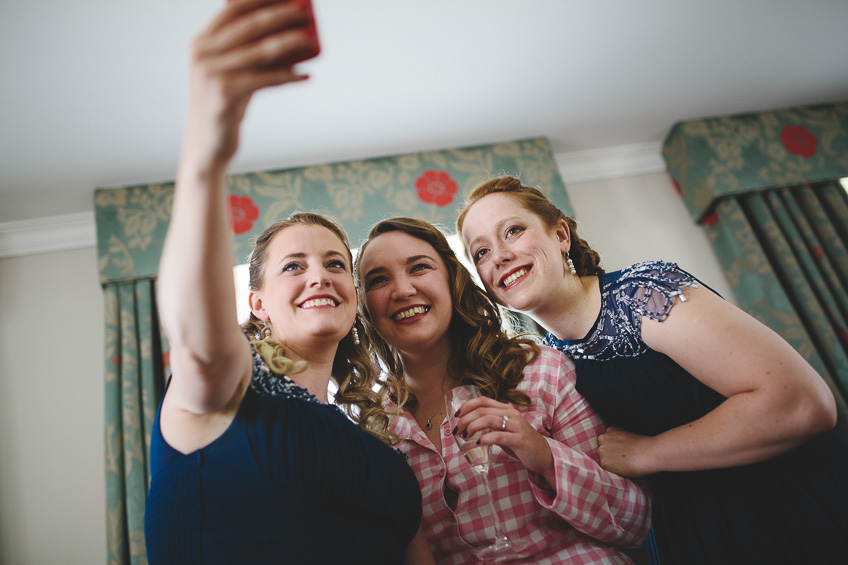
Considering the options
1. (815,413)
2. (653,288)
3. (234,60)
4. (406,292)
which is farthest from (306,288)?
(815,413)

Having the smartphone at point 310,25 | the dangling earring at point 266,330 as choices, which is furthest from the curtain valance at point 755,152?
the smartphone at point 310,25

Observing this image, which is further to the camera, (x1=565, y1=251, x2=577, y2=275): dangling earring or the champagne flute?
(x1=565, y1=251, x2=577, y2=275): dangling earring

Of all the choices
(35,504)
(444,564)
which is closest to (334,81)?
(444,564)

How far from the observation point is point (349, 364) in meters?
1.64

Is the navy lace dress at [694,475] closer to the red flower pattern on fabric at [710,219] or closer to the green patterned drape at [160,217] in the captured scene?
the green patterned drape at [160,217]

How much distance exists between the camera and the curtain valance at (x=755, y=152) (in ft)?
10.4

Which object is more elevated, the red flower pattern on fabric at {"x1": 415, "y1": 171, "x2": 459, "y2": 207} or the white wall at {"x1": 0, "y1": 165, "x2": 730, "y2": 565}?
the red flower pattern on fabric at {"x1": 415, "y1": 171, "x2": 459, "y2": 207}

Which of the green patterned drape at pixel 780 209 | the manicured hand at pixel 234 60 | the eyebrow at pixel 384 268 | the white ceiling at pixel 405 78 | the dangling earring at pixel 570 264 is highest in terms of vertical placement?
the white ceiling at pixel 405 78

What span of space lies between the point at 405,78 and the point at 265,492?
2091mm

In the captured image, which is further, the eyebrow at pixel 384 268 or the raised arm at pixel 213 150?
the eyebrow at pixel 384 268

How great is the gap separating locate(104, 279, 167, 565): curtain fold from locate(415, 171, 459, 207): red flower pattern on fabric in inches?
58.7

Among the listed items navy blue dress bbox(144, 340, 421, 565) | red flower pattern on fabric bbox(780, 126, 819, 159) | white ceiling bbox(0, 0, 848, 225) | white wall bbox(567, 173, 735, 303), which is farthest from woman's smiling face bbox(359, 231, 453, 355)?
red flower pattern on fabric bbox(780, 126, 819, 159)

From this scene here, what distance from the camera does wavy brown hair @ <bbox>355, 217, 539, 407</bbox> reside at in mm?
1529

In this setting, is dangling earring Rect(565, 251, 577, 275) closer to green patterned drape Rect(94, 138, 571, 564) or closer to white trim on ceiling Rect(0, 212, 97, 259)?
green patterned drape Rect(94, 138, 571, 564)
